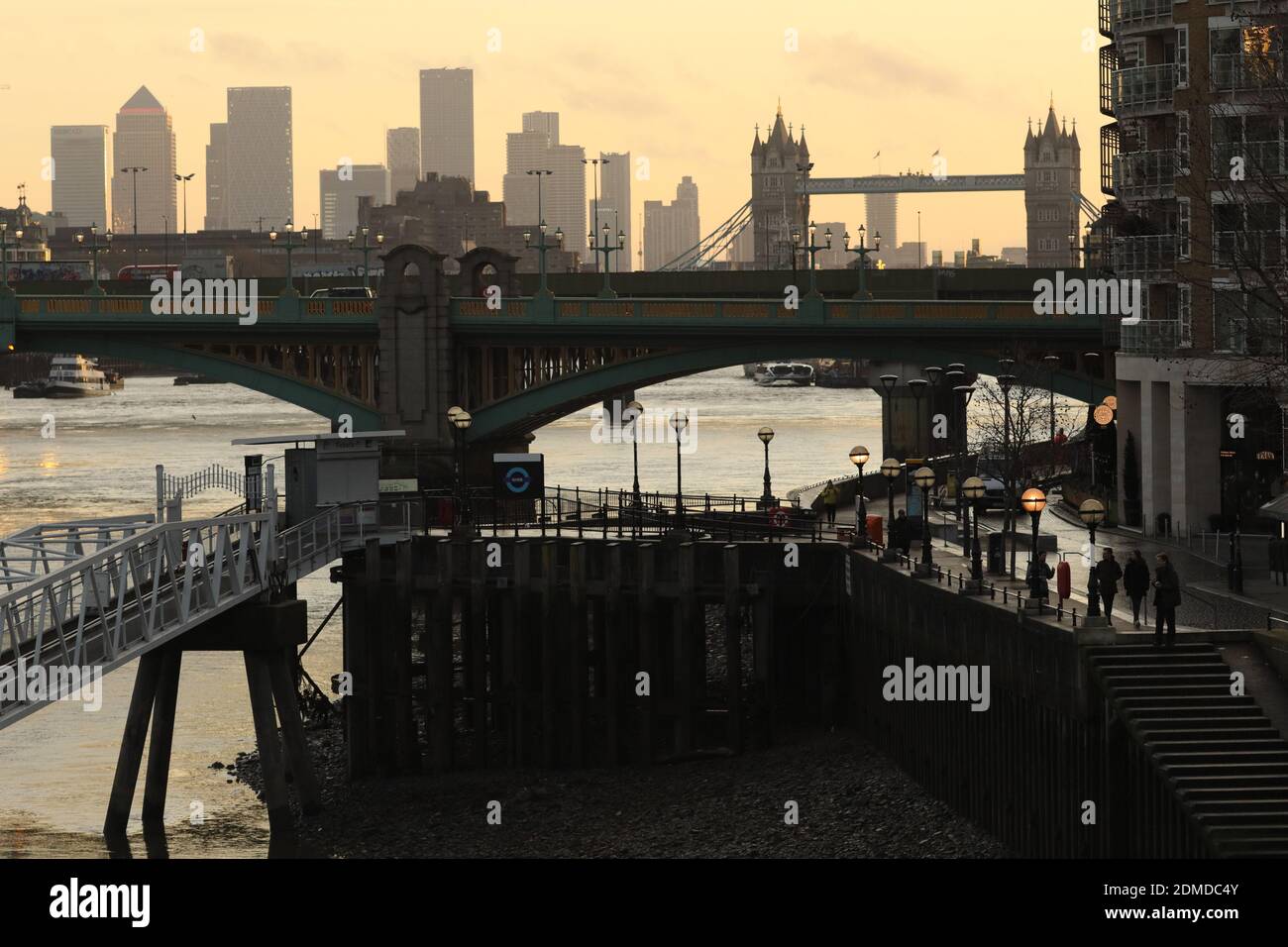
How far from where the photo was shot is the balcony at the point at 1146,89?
5169 cm

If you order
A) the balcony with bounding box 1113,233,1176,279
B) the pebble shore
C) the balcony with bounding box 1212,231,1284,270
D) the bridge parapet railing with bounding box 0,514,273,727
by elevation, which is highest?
the balcony with bounding box 1113,233,1176,279

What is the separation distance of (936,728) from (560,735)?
8607 mm

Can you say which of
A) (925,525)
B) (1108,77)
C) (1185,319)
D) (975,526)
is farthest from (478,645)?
(1108,77)

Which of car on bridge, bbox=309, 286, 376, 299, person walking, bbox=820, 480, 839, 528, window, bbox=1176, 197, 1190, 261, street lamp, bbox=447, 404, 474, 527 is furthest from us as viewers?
car on bridge, bbox=309, 286, 376, 299

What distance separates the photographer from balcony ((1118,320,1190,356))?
50.1 metres

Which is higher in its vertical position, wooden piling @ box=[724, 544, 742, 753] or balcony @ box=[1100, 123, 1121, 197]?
balcony @ box=[1100, 123, 1121, 197]

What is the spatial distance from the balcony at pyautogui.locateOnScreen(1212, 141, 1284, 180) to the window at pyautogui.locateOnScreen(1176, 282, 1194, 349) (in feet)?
17.7

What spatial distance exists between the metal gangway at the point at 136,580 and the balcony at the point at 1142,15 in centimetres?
2029

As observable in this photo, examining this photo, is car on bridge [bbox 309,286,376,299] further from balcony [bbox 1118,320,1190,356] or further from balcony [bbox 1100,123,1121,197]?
balcony [bbox 1118,320,1190,356]

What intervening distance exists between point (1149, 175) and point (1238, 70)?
7215 millimetres

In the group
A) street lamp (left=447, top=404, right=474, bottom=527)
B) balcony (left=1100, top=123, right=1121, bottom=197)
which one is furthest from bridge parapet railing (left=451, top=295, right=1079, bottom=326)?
street lamp (left=447, top=404, right=474, bottom=527)

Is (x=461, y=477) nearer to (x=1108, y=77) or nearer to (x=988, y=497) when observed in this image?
(x=988, y=497)

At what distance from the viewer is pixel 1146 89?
5225 cm
